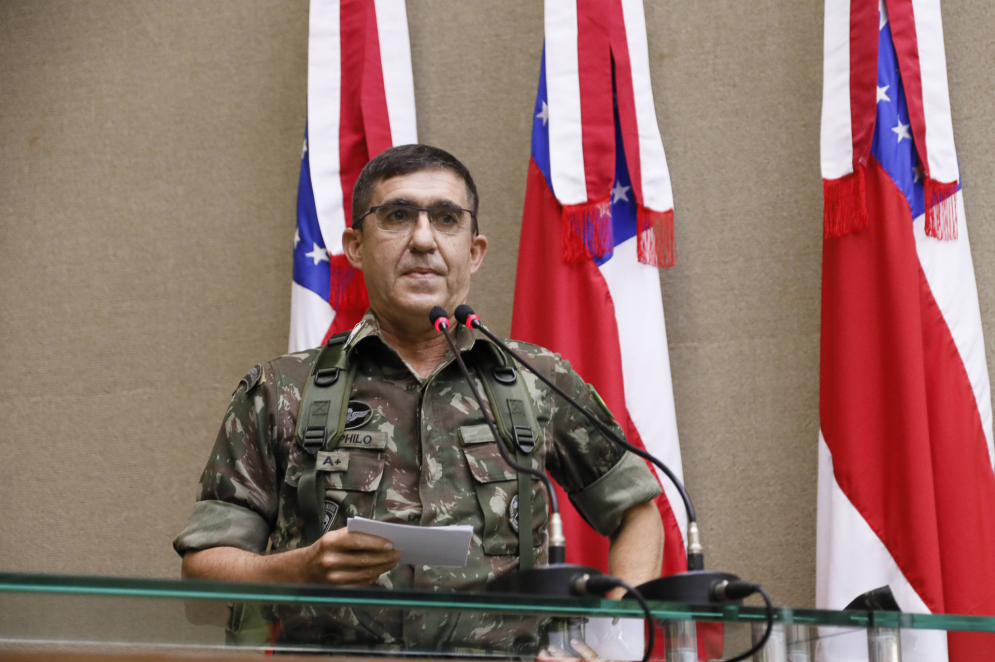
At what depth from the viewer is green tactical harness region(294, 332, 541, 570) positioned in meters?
1.57

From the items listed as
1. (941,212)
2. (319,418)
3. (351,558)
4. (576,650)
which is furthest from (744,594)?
(941,212)

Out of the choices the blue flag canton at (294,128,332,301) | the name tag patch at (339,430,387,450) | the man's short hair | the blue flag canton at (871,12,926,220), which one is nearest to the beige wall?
the blue flag canton at (871,12,926,220)

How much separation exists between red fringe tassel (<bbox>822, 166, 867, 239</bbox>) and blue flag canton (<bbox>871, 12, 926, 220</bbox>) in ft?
0.23

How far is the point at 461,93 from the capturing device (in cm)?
288

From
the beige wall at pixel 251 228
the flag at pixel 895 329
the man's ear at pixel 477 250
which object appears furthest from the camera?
the beige wall at pixel 251 228

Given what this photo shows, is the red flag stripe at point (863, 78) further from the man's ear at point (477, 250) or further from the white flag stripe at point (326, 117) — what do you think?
the white flag stripe at point (326, 117)

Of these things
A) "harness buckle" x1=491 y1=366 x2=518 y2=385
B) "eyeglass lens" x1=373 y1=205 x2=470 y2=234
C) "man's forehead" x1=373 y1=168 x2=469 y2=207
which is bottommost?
"harness buckle" x1=491 y1=366 x2=518 y2=385

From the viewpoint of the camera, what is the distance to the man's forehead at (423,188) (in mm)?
1790

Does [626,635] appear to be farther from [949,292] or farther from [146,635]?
[949,292]

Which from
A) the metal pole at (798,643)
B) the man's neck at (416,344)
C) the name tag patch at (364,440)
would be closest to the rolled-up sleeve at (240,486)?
the name tag patch at (364,440)

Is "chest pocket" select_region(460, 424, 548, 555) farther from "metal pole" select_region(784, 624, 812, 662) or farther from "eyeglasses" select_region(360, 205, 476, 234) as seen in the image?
"metal pole" select_region(784, 624, 812, 662)

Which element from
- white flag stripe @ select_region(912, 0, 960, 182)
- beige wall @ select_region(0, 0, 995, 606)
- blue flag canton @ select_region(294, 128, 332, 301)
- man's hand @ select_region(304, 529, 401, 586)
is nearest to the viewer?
man's hand @ select_region(304, 529, 401, 586)

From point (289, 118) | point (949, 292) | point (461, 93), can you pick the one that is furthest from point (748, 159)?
point (289, 118)

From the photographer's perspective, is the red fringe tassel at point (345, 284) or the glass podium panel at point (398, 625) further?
the red fringe tassel at point (345, 284)
